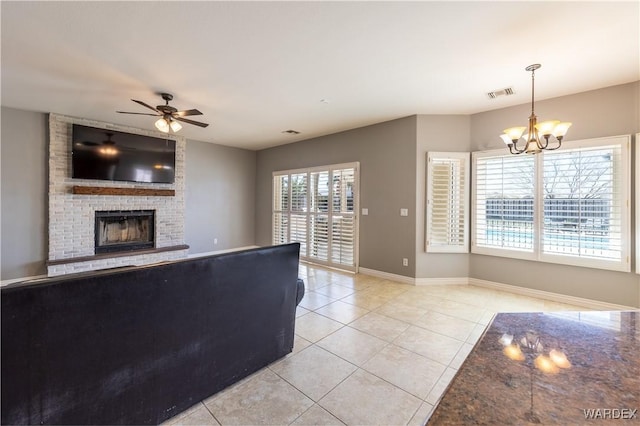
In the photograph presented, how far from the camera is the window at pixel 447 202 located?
4320 mm

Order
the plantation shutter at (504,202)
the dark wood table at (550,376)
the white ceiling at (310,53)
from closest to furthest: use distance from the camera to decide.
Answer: the dark wood table at (550,376)
the white ceiling at (310,53)
the plantation shutter at (504,202)

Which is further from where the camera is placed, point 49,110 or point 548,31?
point 49,110

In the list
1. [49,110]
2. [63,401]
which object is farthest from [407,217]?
[49,110]

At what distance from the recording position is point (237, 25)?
7.38ft

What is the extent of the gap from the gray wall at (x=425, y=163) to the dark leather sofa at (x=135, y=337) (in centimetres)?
299

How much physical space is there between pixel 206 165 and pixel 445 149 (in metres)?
5.14

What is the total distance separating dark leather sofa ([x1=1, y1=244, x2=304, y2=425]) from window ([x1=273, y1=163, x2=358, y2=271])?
3.23 m

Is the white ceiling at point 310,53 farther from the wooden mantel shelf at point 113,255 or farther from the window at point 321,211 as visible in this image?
the wooden mantel shelf at point 113,255

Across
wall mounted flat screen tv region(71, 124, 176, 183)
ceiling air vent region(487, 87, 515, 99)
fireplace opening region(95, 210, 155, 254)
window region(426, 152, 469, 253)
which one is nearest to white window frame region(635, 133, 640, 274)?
ceiling air vent region(487, 87, 515, 99)

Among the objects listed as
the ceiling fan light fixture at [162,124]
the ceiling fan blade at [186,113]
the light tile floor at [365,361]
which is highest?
the ceiling fan blade at [186,113]

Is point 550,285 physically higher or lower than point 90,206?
lower

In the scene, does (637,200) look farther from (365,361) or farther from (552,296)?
(365,361)

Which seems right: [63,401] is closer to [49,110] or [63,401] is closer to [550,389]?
[550,389]

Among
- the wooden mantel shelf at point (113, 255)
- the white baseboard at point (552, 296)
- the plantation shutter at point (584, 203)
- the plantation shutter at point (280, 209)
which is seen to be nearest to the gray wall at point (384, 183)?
the white baseboard at point (552, 296)
